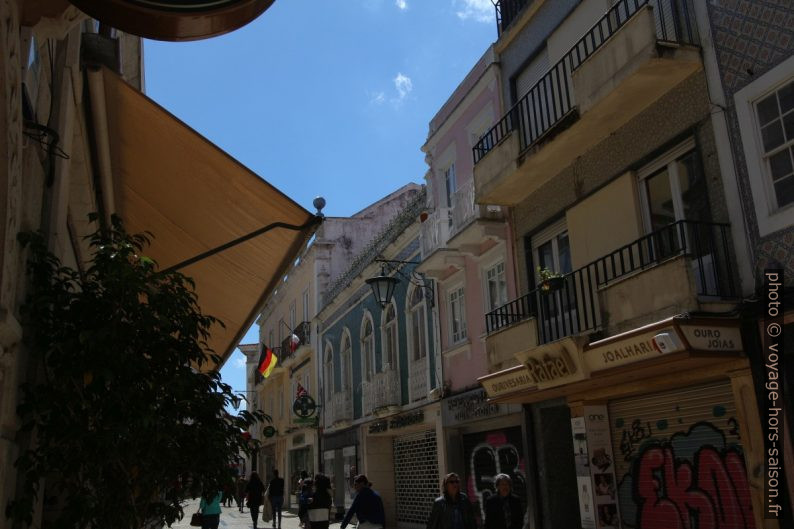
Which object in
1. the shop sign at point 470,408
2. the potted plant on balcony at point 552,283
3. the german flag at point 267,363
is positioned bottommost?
the shop sign at point 470,408

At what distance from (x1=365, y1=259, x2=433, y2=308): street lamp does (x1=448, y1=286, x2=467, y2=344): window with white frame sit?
42.2 inches

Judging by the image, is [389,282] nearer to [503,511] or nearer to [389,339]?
[389,339]

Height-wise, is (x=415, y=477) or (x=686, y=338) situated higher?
(x=686, y=338)

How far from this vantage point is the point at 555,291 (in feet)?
41.5

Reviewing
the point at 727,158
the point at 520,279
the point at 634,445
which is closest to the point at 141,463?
the point at 727,158

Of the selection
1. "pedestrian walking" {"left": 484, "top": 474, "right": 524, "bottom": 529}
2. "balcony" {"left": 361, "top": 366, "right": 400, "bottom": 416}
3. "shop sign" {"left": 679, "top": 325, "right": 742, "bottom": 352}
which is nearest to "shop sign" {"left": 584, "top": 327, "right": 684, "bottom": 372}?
"shop sign" {"left": 679, "top": 325, "right": 742, "bottom": 352}

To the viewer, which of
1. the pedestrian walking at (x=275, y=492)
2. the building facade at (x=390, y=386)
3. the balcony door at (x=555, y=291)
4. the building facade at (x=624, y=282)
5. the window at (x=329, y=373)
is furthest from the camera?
the window at (x=329, y=373)

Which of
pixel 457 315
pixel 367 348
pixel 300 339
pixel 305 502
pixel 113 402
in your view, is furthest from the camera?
pixel 300 339

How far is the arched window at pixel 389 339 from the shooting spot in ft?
70.8

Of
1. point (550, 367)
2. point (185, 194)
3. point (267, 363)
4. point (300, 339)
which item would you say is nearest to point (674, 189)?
point (550, 367)

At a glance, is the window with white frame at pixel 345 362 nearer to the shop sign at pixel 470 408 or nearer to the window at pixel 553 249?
the shop sign at pixel 470 408

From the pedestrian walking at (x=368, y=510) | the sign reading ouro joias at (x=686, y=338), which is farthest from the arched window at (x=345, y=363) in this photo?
the sign reading ouro joias at (x=686, y=338)

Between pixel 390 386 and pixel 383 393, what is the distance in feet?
1.98

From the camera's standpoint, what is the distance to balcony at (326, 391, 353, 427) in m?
24.8
